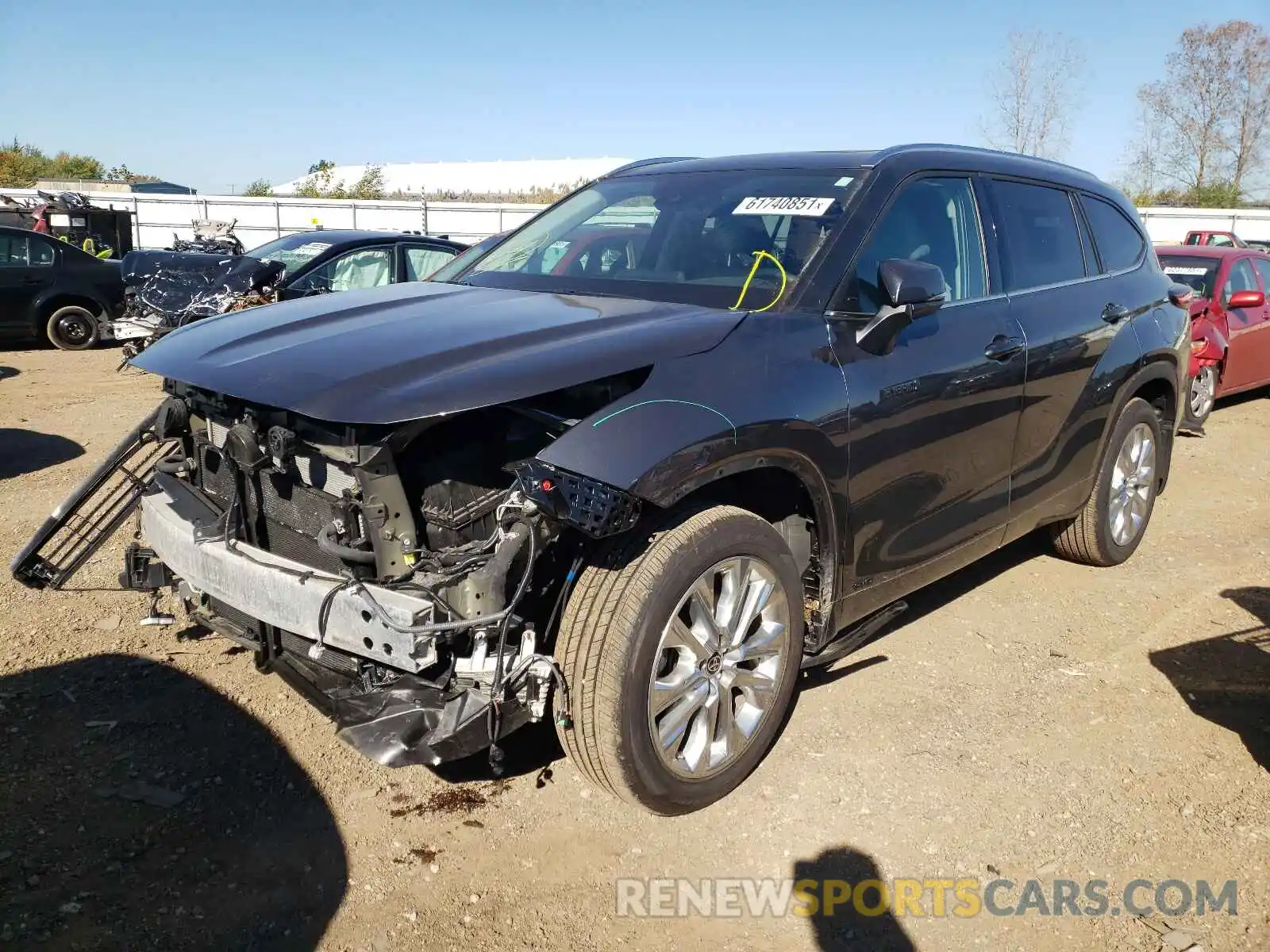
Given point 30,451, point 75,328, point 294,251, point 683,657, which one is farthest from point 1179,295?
point 75,328

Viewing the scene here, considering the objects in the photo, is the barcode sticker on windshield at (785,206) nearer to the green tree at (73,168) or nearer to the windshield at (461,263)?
the windshield at (461,263)

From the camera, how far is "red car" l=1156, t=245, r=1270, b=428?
891 cm

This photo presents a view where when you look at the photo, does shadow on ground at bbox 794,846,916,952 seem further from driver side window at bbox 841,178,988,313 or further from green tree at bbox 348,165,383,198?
green tree at bbox 348,165,383,198

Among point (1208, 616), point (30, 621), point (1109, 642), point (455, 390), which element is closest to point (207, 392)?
point (455, 390)

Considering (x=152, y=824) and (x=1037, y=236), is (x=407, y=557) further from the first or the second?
(x=1037, y=236)

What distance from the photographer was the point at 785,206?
3484mm

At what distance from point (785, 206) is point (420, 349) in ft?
4.93

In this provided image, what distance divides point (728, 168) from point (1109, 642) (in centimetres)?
272

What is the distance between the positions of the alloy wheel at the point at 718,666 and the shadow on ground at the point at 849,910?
0.41 m

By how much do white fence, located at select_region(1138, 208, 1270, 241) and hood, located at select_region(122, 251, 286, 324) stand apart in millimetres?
25998

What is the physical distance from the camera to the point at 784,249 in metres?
3.35

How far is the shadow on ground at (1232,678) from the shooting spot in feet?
12.0

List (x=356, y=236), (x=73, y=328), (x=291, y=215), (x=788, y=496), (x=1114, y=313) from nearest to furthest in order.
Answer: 1. (x=788, y=496)
2. (x=1114, y=313)
3. (x=356, y=236)
4. (x=73, y=328)
5. (x=291, y=215)

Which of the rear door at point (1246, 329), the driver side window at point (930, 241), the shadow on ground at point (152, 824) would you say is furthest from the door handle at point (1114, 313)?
the rear door at point (1246, 329)
